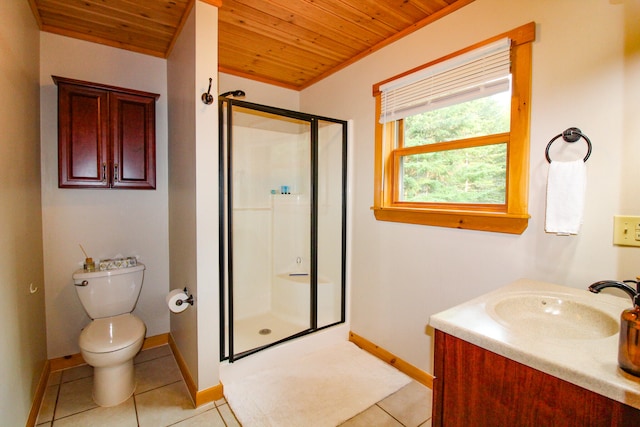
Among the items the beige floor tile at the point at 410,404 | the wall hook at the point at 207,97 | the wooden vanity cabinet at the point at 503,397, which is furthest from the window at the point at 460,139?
the wall hook at the point at 207,97

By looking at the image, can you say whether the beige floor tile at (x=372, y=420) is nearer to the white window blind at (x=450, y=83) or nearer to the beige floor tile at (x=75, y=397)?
the beige floor tile at (x=75, y=397)

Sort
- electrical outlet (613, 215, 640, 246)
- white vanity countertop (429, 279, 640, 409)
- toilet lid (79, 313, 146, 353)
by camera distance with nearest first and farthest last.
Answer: white vanity countertop (429, 279, 640, 409), electrical outlet (613, 215, 640, 246), toilet lid (79, 313, 146, 353)

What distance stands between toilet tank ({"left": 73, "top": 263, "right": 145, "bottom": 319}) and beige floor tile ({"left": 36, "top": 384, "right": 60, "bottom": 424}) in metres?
0.50

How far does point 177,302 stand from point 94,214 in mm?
1113

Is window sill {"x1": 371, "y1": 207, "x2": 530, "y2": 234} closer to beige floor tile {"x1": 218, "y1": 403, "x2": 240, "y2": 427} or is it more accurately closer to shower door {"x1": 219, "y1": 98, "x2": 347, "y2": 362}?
shower door {"x1": 219, "y1": 98, "x2": 347, "y2": 362}

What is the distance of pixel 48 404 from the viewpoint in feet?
6.30

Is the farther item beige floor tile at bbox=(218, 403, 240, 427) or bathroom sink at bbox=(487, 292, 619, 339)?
beige floor tile at bbox=(218, 403, 240, 427)

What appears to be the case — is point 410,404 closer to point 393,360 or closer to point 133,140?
point 393,360

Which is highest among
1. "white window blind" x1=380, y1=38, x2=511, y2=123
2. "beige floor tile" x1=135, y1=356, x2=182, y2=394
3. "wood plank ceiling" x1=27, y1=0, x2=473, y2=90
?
"wood plank ceiling" x1=27, y1=0, x2=473, y2=90

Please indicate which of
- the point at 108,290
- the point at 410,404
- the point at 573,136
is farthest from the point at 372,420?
the point at 108,290

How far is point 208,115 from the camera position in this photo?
188 centimetres

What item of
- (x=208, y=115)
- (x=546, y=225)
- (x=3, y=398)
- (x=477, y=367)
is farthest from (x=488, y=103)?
(x=3, y=398)

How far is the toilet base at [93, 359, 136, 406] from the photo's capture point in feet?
6.31

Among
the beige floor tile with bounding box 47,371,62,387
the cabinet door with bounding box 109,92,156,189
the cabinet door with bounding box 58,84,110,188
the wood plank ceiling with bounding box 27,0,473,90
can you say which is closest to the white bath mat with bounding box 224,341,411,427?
the beige floor tile with bounding box 47,371,62,387
